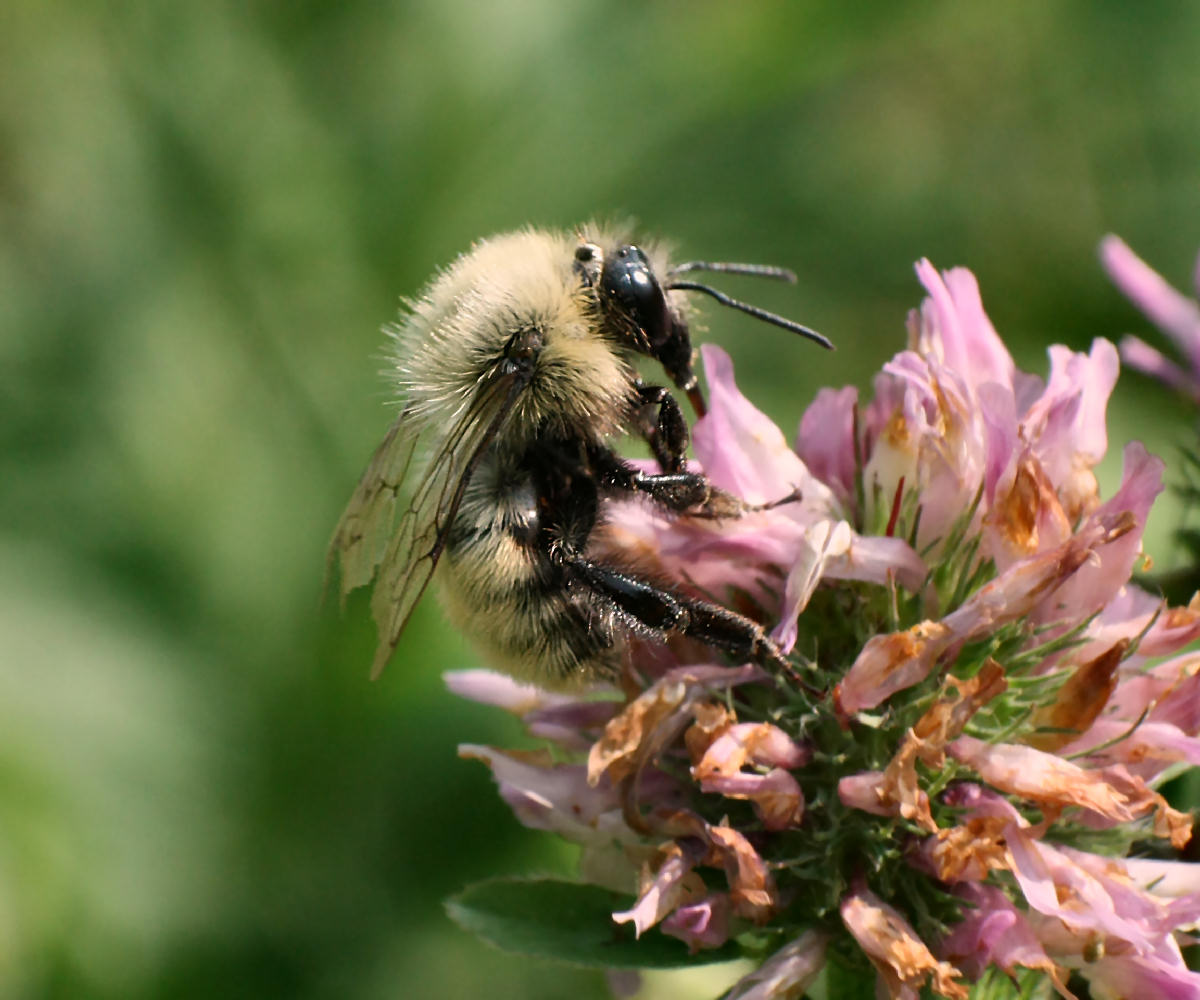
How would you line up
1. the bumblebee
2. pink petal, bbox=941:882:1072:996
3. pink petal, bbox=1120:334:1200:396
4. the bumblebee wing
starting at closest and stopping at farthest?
pink petal, bbox=941:882:1072:996 → the bumblebee → the bumblebee wing → pink petal, bbox=1120:334:1200:396

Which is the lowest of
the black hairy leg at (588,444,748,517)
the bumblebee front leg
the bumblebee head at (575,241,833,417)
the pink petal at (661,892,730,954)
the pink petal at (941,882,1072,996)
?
the pink petal at (941,882,1072,996)

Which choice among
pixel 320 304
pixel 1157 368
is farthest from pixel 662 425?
pixel 320 304

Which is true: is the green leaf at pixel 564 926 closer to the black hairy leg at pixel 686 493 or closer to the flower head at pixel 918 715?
the flower head at pixel 918 715

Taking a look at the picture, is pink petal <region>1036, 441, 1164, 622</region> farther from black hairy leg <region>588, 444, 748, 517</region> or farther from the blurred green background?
the blurred green background

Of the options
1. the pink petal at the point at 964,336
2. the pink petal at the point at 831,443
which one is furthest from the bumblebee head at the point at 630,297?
the pink petal at the point at 964,336

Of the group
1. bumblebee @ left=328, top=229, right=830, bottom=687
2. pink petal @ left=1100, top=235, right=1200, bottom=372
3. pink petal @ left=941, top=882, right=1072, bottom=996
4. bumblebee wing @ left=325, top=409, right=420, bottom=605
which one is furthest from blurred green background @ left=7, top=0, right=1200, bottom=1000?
pink petal @ left=941, top=882, right=1072, bottom=996

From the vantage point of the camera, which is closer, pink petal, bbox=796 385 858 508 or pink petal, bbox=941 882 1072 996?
pink petal, bbox=941 882 1072 996

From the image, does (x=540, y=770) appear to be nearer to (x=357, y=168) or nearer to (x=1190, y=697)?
(x=1190, y=697)
